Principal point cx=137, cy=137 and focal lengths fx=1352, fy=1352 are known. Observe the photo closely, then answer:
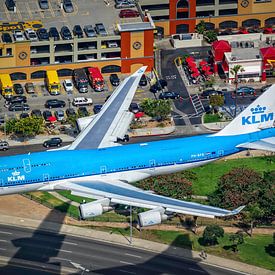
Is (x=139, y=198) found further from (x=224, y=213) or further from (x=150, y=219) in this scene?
(x=224, y=213)

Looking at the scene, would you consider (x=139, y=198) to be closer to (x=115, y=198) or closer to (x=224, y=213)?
(x=115, y=198)

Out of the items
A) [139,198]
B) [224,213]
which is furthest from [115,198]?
[224,213]

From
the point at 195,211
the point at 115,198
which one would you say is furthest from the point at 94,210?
the point at 195,211

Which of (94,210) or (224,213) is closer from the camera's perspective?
(224,213)

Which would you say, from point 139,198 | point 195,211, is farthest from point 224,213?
point 139,198

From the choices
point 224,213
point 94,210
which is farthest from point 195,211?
point 94,210

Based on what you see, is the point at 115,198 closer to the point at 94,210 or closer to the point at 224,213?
the point at 94,210
